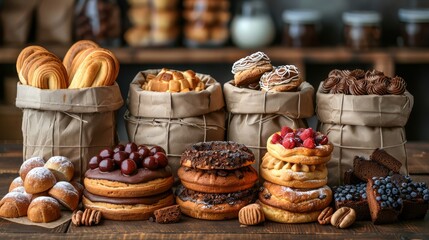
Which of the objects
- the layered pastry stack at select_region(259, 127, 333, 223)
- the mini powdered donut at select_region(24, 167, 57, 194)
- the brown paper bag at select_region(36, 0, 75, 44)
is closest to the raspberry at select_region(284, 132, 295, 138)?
the layered pastry stack at select_region(259, 127, 333, 223)

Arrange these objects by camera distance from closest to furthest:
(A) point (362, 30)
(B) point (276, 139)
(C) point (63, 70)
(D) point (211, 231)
Answer: (D) point (211, 231), (B) point (276, 139), (C) point (63, 70), (A) point (362, 30)

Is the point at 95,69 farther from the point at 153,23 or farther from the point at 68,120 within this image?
the point at 153,23

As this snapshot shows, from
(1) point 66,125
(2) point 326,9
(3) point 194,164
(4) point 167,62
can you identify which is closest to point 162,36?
(4) point 167,62

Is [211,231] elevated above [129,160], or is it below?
below

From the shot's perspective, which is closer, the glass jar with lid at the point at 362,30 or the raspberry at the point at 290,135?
the raspberry at the point at 290,135

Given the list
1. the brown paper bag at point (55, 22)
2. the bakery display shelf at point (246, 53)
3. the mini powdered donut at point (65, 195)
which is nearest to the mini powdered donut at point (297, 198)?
the mini powdered donut at point (65, 195)

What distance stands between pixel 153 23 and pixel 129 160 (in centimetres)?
194

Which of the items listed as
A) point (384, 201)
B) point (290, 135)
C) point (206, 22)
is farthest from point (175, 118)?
point (206, 22)

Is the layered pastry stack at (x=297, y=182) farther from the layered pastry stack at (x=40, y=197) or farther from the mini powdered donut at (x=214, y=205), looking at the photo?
the layered pastry stack at (x=40, y=197)

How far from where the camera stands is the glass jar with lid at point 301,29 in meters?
3.54

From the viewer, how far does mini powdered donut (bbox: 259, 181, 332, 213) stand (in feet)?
5.54

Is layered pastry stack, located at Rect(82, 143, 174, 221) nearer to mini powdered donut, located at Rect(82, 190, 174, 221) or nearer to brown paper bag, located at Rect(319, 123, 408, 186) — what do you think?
mini powdered donut, located at Rect(82, 190, 174, 221)

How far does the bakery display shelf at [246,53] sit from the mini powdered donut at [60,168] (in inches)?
68.7

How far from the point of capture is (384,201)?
5.47 feet
